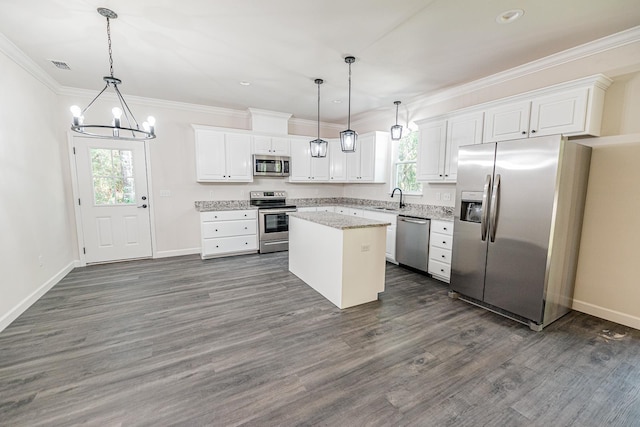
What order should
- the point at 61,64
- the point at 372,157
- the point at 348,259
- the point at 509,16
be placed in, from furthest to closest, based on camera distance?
the point at 372,157 → the point at 61,64 → the point at 348,259 → the point at 509,16

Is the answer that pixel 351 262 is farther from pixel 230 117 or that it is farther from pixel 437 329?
pixel 230 117

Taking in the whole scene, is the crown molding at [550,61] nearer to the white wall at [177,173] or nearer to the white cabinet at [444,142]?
the white cabinet at [444,142]

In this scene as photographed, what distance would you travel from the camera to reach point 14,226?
2895mm

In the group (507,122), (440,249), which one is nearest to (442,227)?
(440,249)

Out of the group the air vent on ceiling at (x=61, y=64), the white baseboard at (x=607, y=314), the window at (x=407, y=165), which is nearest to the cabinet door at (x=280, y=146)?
the window at (x=407, y=165)

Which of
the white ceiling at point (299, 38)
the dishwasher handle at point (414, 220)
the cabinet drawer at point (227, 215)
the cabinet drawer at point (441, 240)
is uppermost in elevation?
the white ceiling at point (299, 38)

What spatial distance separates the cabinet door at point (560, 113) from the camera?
108 inches

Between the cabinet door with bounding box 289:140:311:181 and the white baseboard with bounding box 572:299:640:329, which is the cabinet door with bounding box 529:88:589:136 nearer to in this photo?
the white baseboard with bounding box 572:299:640:329

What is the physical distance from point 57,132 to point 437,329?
5847mm

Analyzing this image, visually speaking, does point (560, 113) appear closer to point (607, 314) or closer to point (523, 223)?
point (523, 223)

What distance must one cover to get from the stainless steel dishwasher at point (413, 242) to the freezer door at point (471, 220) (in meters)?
0.71

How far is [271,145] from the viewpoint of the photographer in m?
5.58

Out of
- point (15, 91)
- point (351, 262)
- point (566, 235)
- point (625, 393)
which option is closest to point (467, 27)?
point (566, 235)

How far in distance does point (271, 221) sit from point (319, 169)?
64.9 inches
